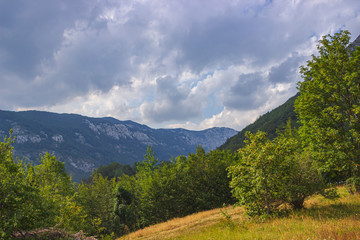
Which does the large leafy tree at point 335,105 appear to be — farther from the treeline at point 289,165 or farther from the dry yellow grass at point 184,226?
the dry yellow grass at point 184,226

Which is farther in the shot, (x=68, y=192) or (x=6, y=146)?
(x=68, y=192)

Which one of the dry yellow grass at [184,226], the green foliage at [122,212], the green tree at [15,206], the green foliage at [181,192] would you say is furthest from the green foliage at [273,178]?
the green foliage at [122,212]

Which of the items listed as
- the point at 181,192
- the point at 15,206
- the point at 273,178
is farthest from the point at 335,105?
the point at 181,192

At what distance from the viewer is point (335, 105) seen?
18906mm

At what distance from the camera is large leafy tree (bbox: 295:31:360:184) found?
17.6 m

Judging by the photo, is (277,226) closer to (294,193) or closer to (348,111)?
(294,193)

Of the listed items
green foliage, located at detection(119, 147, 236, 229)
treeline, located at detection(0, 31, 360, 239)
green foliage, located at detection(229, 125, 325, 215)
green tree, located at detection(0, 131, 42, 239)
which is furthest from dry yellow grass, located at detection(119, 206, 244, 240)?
green foliage, located at detection(119, 147, 236, 229)

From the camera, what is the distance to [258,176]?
533 inches

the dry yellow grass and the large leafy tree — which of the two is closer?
the large leafy tree

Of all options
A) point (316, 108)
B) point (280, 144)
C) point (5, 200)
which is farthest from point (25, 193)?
point (316, 108)

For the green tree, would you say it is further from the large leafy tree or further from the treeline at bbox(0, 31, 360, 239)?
the large leafy tree

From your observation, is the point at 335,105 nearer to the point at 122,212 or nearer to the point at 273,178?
the point at 273,178

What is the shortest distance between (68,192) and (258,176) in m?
31.7

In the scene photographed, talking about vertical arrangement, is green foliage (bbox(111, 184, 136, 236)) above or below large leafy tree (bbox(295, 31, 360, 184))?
below
